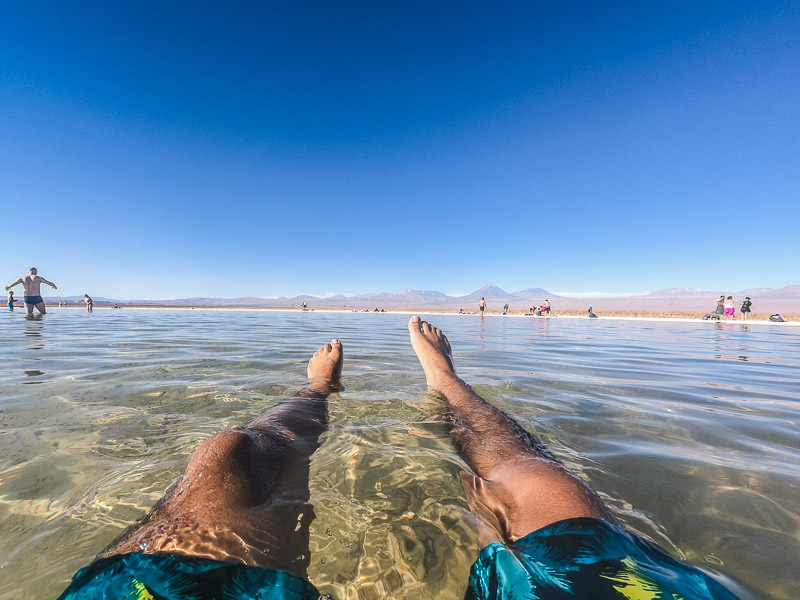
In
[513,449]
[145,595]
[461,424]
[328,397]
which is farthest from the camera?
[328,397]

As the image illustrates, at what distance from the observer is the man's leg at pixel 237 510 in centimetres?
81

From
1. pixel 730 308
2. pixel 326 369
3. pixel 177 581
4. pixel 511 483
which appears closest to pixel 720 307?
pixel 730 308

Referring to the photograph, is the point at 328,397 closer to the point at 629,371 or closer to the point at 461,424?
the point at 461,424

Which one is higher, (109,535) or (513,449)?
(513,449)

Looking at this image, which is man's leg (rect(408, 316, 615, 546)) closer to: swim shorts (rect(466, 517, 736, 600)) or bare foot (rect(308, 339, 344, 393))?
swim shorts (rect(466, 517, 736, 600))

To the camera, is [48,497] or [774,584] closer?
[774,584]

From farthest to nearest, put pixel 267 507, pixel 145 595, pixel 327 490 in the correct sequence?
pixel 327 490 → pixel 267 507 → pixel 145 595

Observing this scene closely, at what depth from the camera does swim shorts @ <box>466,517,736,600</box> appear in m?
0.66

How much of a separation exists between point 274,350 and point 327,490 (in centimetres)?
383

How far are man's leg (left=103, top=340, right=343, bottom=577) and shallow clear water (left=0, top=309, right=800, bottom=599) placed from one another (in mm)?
84

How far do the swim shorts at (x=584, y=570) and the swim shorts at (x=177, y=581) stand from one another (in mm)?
460

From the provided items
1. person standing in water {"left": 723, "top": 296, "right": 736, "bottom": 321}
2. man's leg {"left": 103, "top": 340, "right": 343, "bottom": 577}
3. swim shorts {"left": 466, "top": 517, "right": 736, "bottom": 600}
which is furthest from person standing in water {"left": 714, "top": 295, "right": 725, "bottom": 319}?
man's leg {"left": 103, "top": 340, "right": 343, "bottom": 577}

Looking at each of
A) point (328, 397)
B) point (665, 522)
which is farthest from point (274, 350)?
point (665, 522)

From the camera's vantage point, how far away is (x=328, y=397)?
7.79 feet
